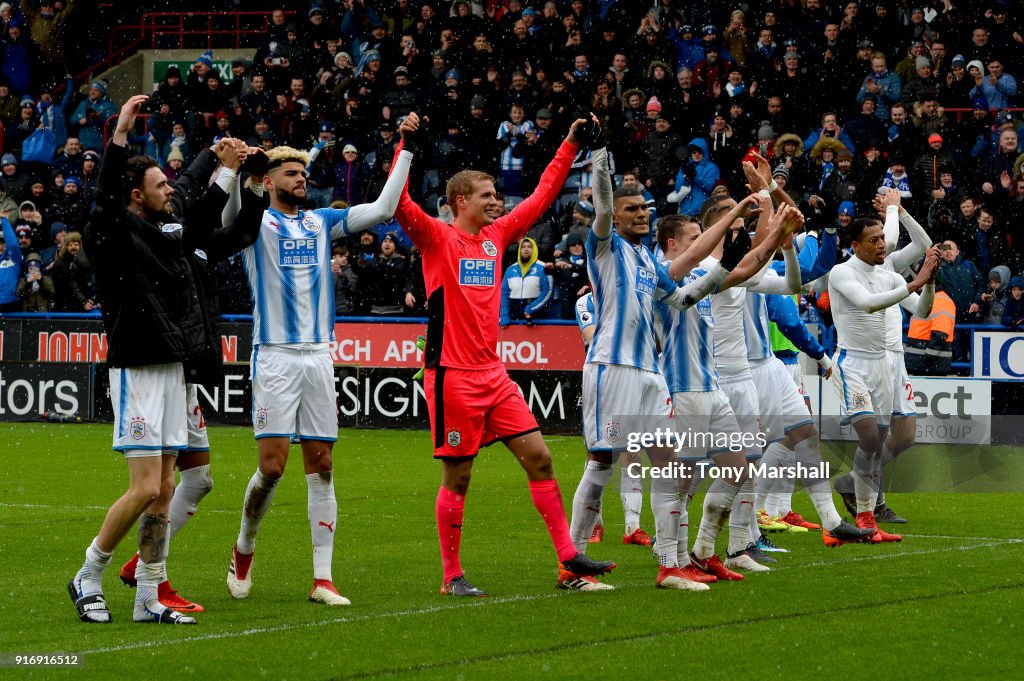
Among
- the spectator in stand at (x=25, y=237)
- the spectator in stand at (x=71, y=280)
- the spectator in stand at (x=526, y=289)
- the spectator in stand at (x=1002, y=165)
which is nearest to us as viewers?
the spectator in stand at (x=1002, y=165)

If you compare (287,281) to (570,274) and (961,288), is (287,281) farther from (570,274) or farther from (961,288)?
(961,288)

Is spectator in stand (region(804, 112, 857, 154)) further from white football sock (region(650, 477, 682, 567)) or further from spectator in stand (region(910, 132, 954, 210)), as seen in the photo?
white football sock (region(650, 477, 682, 567))

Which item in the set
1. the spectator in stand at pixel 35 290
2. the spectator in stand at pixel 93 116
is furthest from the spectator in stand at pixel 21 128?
the spectator in stand at pixel 35 290

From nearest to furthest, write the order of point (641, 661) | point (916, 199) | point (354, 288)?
point (641, 661) → point (916, 199) → point (354, 288)

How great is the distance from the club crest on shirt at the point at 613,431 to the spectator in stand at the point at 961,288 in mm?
11072

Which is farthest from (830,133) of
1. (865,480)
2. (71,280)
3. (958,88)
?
(71,280)

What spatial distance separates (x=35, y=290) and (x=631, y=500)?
14.2m

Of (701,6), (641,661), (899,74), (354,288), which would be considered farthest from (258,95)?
(641,661)

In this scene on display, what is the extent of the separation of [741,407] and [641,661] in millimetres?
3408

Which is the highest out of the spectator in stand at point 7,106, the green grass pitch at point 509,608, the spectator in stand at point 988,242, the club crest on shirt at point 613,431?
the spectator in stand at point 7,106

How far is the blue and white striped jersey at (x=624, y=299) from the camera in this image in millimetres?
8492

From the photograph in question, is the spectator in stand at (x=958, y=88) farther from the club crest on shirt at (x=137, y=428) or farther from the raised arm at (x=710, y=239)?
the club crest on shirt at (x=137, y=428)

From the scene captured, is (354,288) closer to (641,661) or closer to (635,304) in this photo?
(635,304)

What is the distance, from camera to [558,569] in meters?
9.24
